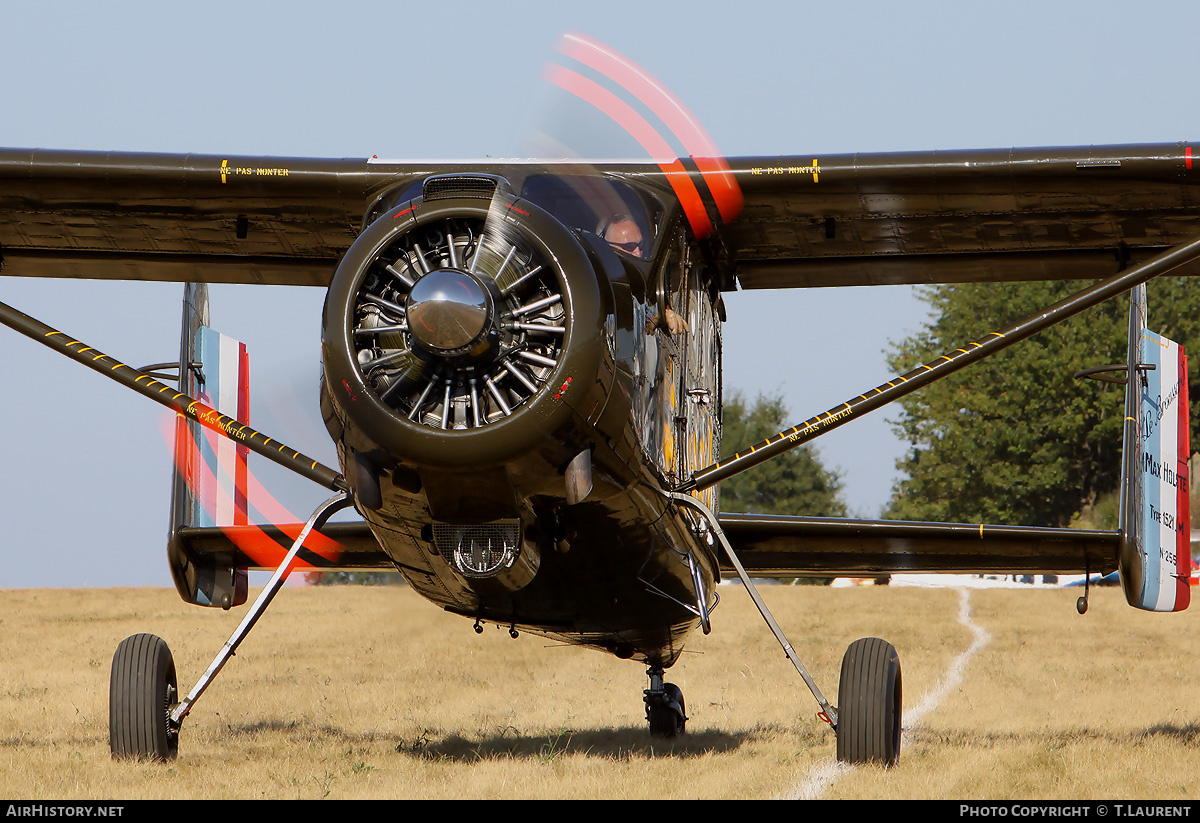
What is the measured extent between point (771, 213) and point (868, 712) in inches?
124

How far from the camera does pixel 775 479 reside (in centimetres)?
6775

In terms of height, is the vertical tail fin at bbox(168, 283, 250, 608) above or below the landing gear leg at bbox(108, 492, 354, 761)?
above

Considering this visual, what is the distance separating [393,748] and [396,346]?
4008mm

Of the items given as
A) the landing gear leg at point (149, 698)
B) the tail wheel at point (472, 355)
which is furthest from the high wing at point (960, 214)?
the landing gear leg at point (149, 698)

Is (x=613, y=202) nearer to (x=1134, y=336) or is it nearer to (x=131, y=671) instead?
(x=131, y=671)

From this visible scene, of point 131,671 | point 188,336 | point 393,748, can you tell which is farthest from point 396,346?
point 188,336

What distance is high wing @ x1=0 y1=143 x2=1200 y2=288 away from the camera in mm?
7863

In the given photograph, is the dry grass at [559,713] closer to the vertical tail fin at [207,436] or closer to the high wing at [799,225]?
the high wing at [799,225]

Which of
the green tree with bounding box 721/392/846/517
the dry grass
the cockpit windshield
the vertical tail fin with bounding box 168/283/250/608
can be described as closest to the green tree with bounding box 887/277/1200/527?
the green tree with bounding box 721/392/846/517

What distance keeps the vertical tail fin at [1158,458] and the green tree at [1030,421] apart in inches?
1558

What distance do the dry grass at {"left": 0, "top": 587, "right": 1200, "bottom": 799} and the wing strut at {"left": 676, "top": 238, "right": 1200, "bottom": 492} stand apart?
1.66 m

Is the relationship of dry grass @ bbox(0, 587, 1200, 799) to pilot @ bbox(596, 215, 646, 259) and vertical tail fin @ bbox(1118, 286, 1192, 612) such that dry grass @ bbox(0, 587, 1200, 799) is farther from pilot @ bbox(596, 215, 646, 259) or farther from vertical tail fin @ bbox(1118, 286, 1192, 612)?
pilot @ bbox(596, 215, 646, 259)

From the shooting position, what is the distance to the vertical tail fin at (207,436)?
1052cm

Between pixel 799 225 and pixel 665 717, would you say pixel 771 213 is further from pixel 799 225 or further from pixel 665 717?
pixel 665 717
